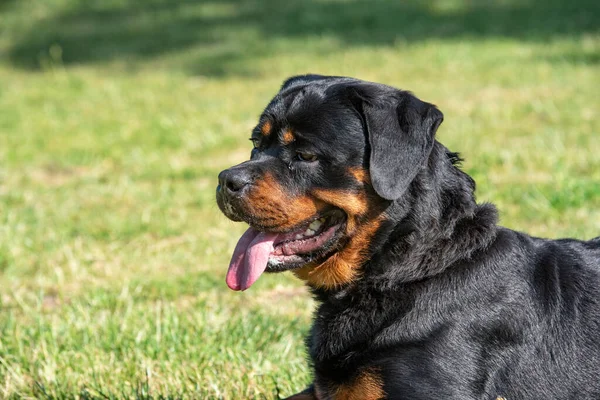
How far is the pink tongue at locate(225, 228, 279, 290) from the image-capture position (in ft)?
11.9

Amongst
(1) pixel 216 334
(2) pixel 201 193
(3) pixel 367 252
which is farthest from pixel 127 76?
(3) pixel 367 252

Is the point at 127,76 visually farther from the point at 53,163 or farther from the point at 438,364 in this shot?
the point at 438,364

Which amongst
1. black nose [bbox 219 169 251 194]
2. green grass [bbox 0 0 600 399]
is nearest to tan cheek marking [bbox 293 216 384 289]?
black nose [bbox 219 169 251 194]

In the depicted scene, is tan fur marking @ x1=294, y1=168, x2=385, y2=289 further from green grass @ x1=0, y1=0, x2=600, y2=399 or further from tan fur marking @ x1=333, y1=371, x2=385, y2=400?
green grass @ x1=0, y1=0, x2=600, y2=399

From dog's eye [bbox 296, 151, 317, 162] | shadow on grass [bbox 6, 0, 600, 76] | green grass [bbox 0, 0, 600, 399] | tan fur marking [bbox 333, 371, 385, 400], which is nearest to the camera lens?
tan fur marking [bbox 333, 371, 385, 400]

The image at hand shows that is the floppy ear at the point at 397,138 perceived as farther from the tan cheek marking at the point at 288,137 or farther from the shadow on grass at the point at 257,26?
the shadow on grass at the point at 257,26

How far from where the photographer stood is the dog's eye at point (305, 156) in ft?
11.9

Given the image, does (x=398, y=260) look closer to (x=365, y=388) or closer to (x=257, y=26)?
(x=365, y=388)

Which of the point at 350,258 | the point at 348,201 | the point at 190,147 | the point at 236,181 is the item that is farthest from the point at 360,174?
the point at 190,147

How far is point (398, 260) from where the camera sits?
3.56 meters

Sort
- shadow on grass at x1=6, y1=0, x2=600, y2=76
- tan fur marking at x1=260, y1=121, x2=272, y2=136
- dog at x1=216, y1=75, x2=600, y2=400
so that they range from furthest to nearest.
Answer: shadow on grass at x1=6, y1=0, x2=600, y2=76 < tan fur marking at x1=260, y1=121, x2=272, y2=136 < dog at x1=216, y1=75, x2=600, y2=400

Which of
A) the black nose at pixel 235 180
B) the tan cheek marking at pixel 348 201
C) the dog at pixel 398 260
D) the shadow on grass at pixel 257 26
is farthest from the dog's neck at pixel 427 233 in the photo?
the shadow on grass at pixel 257 26

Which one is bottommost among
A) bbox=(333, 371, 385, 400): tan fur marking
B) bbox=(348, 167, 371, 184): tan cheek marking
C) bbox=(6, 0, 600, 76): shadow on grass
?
bbox=(6, 0, 600, 76): shadow on grass

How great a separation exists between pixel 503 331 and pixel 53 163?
7226mm
